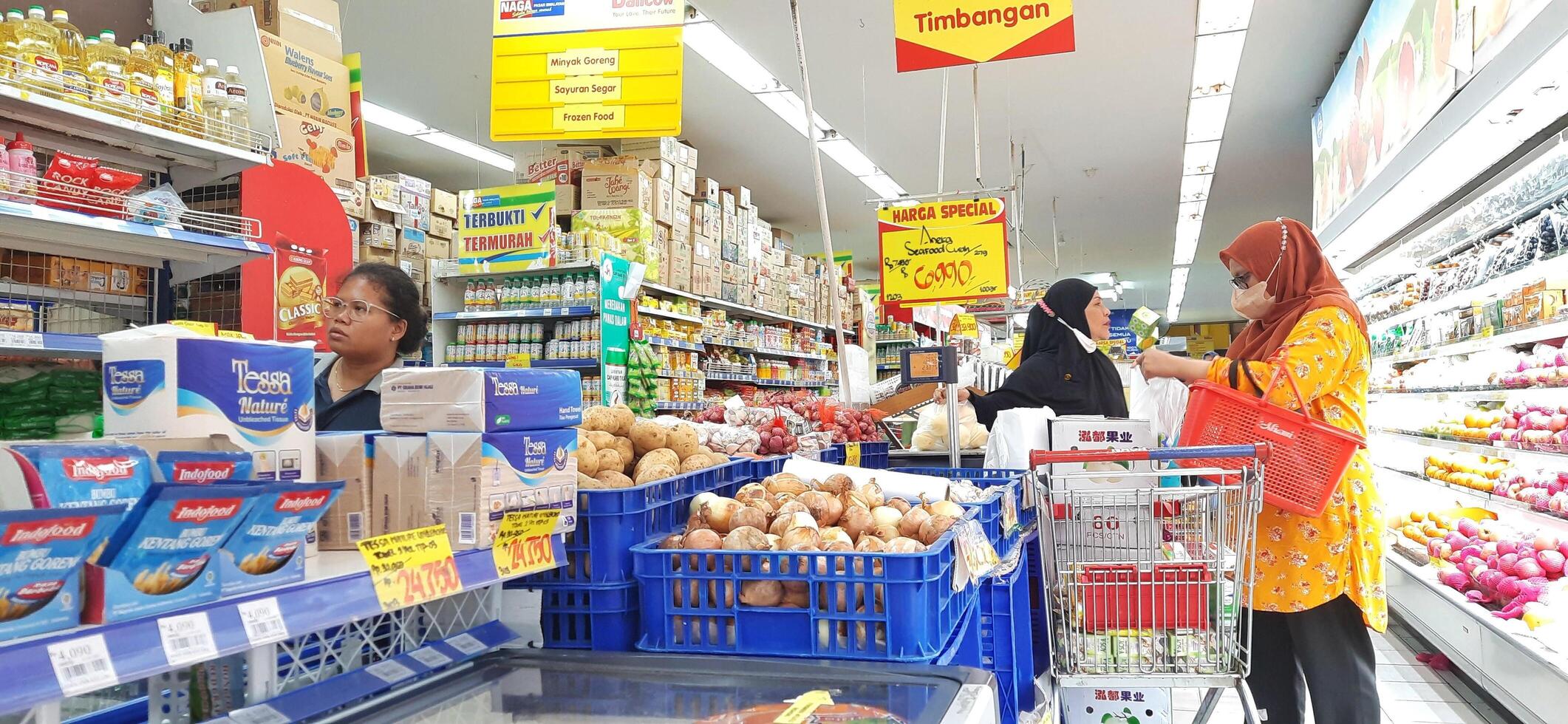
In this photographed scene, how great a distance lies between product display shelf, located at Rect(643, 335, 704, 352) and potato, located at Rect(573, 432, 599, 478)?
5105 mm

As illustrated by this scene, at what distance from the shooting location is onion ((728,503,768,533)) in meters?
1.84

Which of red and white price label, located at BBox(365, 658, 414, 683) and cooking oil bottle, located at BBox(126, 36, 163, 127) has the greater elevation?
cooking oil bottle, located at BBox(126, 36, 163, 127)

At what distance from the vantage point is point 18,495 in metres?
0.92

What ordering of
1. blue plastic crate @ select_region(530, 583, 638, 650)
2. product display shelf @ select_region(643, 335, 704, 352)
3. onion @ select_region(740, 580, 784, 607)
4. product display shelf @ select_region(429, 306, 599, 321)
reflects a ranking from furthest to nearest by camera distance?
1. product display shelf @ select_region(643, 335, 704, 352)
2. product display shelf @ select_region(429, 306, 599, 321)
3. blue plastic crate @ select_region(530, 583, 638, 650)
4. onion @ select_region(740, 580, 784, 607)

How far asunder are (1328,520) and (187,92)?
416 centimetres

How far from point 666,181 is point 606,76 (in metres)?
3.39

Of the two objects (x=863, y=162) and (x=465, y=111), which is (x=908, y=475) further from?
(x=863, y=162)

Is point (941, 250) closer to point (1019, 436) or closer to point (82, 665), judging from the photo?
point (1019, 436)

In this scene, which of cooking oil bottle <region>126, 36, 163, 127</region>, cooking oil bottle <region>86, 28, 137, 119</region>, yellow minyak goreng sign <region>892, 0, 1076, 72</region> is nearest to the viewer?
cooking oil bottle <region>86, 28, 137, 119</region>

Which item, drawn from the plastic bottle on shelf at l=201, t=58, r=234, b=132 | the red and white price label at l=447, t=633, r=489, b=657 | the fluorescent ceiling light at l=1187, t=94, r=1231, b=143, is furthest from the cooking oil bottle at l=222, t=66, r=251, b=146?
the fluorescent ceiling light at l=1187, t=94, r=1231, b=143

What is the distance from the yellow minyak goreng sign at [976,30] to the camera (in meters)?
3.71

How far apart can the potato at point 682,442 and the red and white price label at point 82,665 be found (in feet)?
4.52

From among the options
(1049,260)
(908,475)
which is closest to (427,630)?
(908,475)

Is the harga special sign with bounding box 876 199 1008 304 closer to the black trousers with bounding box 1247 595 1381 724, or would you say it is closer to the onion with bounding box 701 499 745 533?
the black trousers with bounding box 1247 595 1381 724
